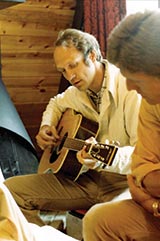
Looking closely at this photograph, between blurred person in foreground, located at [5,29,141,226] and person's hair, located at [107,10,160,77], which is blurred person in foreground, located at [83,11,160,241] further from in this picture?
blurred person in foreground, located at [5,29,141,226]

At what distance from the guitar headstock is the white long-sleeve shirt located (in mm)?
66

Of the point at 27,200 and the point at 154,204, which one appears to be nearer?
the point at 154,204

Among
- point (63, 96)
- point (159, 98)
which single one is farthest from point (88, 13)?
point (159, 98)

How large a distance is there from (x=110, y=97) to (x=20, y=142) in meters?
0.99

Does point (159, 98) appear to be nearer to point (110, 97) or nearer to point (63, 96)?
point (110, 97)

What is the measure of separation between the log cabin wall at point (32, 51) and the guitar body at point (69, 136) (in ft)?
3.45

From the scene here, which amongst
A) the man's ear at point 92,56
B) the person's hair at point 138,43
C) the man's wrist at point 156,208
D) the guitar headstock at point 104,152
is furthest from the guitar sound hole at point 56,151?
the person's hair at point 138,43

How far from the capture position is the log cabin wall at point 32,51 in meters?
3.43

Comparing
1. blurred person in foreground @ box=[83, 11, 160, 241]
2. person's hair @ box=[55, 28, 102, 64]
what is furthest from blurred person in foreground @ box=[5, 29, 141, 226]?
blurred person in foreground @ box=[83, 11, 160, 241]

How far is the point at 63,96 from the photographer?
105 inches

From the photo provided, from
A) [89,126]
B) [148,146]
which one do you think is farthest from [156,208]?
[89,126]

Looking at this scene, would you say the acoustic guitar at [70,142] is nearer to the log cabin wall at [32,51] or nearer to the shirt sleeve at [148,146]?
the shirt sleeve at [148,146]

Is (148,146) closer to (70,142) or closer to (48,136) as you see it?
(70,142)

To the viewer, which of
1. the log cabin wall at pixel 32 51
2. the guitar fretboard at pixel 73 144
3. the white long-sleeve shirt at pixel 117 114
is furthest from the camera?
the log cabin wall at pixel 32 51
